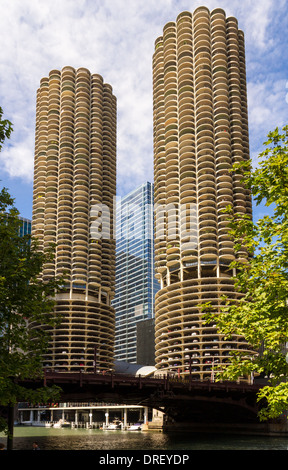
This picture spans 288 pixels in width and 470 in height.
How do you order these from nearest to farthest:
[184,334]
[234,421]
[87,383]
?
[87,383], [234,421], [184,334]

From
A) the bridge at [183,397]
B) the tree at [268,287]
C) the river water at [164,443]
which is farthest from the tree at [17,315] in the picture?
the bridge at [183,397]

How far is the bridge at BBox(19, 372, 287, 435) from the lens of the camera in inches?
3600

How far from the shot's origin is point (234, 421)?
126 metres

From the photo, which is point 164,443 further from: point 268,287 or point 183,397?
point 268,287

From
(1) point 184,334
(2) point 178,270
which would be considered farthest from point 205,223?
(1) point 184,334

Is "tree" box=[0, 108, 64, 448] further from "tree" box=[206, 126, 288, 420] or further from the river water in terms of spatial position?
the river water

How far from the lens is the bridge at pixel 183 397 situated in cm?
9144

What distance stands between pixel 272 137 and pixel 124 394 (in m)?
83.8

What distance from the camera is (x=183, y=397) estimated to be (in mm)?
105375

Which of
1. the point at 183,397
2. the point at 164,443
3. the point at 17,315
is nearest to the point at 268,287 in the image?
A: the point at 17,315

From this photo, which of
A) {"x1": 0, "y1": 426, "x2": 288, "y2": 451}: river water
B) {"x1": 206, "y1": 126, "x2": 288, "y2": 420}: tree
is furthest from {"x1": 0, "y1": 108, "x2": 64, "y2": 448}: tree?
{"x1": 0, "y1": 426, "x2": 288, "y2": 451}: river water
